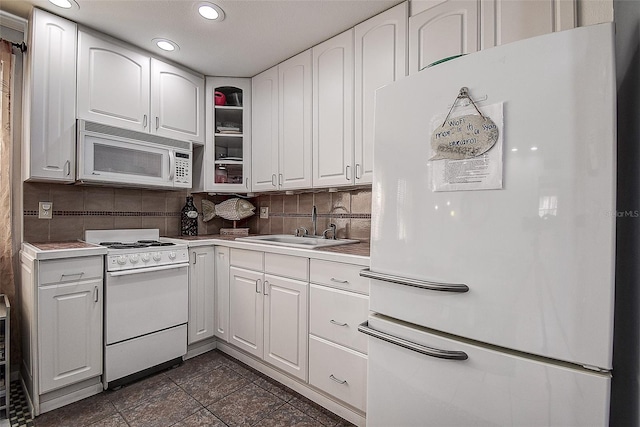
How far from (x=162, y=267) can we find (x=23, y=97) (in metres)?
1.45

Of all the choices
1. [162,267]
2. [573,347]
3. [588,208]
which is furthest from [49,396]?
[588,208]

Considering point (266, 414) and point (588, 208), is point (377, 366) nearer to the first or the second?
point (588, 208)

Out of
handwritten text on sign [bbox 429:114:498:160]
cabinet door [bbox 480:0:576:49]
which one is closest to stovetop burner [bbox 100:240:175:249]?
handwritten text on sign [bbox 429:114:498:160]

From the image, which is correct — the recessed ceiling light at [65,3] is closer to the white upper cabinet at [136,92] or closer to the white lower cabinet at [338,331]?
the white upper cabinet at [136,92]

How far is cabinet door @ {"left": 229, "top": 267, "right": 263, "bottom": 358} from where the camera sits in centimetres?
205

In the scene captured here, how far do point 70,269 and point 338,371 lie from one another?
160 cm

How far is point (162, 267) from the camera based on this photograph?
207cm

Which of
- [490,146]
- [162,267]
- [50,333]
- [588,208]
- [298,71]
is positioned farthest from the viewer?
[298,71]

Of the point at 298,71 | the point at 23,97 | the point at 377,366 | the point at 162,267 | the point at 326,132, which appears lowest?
the point at 377,366

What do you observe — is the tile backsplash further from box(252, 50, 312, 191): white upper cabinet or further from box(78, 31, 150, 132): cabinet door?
box(78, 31, 150, 132): cabinet door

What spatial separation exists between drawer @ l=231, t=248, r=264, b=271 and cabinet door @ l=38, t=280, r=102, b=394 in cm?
82

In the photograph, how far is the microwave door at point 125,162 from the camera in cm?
196

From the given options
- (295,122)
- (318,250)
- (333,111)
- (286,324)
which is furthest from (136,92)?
(286,324)

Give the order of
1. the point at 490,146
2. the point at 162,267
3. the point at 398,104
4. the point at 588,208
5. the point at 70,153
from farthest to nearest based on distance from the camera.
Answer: the point at 162,267 → the point at 70,153 → the point at 398,104 → the point at 490,146 → the point at 588,208
